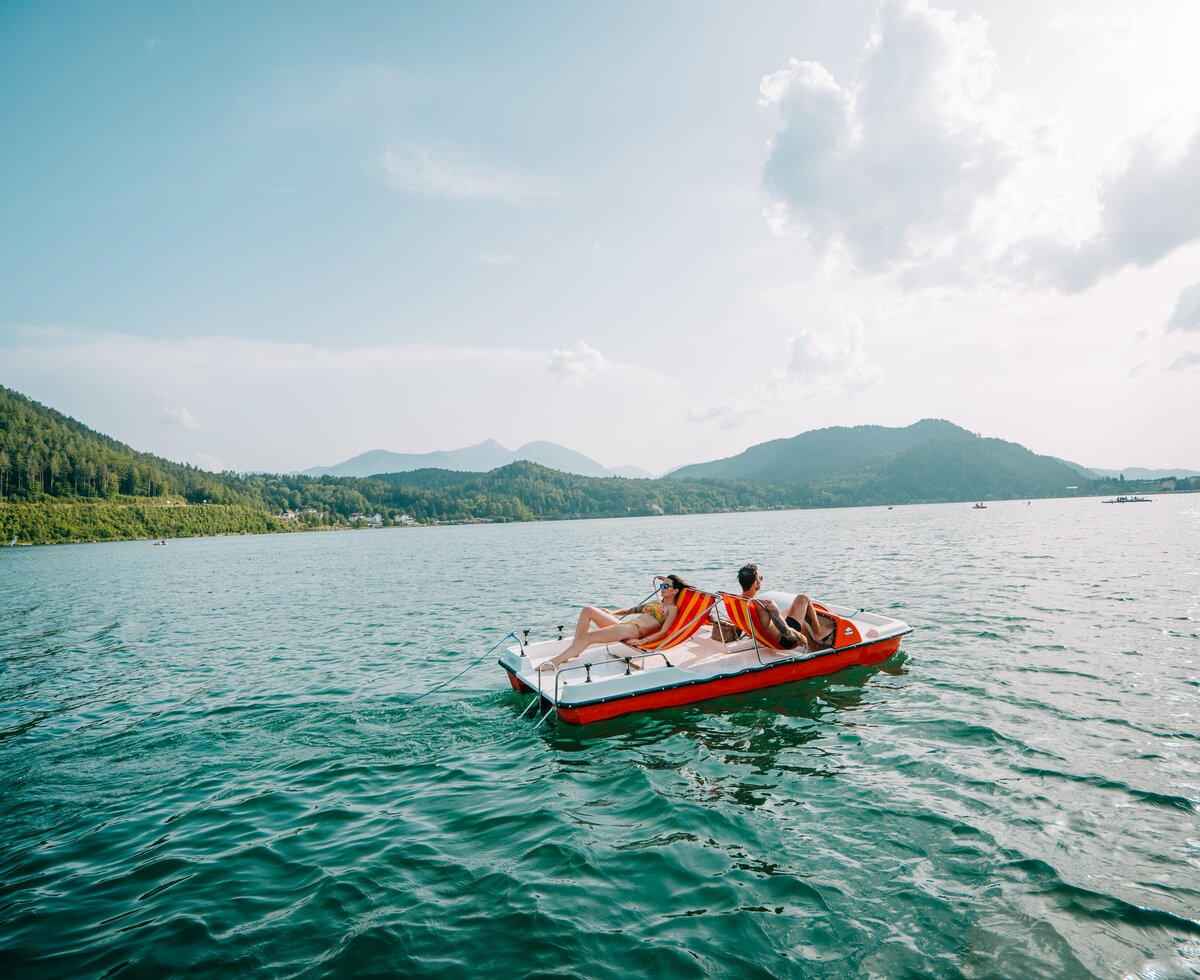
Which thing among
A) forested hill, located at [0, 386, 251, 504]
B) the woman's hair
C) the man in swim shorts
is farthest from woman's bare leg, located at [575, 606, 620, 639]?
forested hill, located at [0, 386, 251, 504]

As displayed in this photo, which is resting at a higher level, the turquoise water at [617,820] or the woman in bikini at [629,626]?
the woman in bikini at [629,626]

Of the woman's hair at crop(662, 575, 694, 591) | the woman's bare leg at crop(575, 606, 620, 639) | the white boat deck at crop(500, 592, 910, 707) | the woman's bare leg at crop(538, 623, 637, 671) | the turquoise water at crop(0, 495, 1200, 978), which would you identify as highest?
the woman's hair at crop(662, 575, 694, 591)

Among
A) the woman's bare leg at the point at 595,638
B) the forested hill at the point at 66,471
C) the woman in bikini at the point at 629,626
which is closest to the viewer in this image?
the woman's bare leg at the point at 595,638

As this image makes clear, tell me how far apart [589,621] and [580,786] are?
11.9 feet

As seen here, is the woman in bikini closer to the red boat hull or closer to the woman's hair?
the woman's hair

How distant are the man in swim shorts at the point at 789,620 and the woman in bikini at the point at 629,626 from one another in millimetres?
1443

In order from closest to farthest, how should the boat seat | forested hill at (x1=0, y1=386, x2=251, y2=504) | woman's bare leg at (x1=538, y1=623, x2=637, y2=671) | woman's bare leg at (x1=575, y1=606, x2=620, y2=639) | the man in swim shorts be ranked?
woman's bare leg at (x1=538, y1=623, x2=637, y2=671) → woman's bare leg at (x1=575, y1=606, x2=620, y2=639) → the boat seat → the man in swim shorts → forested hill at (x1=0, y1=386, x2=251, y2=504)

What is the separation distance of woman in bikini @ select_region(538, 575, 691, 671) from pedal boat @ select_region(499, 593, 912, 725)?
322 mm

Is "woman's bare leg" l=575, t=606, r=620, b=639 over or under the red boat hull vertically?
over

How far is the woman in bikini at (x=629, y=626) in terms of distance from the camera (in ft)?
39.5

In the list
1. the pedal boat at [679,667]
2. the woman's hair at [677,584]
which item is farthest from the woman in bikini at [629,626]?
the pedal boat at [679,667]

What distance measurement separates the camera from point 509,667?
1275 cm

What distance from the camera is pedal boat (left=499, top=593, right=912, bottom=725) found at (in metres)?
11.2

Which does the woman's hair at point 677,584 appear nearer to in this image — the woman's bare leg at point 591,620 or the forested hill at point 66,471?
the woman's bare leg at point 591,620
